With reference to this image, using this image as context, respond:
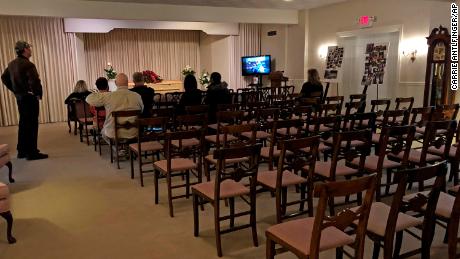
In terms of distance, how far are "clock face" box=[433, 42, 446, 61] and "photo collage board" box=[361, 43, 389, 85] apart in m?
1.26

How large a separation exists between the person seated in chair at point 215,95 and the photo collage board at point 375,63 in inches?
162

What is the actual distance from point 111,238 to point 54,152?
384 centimetres

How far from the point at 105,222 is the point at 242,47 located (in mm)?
9772

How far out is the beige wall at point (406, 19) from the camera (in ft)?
24.8

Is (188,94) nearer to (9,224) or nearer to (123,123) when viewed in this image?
(123,123)

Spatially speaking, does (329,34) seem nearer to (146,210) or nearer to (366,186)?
(146,210)

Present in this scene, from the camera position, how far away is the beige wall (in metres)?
7.56

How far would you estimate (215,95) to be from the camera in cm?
625

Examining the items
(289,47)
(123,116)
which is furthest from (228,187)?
(289,47)

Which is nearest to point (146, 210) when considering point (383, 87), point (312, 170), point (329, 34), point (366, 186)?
point (312, 170)

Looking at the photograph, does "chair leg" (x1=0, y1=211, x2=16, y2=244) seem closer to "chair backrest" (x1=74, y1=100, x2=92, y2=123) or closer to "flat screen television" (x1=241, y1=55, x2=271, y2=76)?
"chair backrest" (x1=74, y1=100, x2=92, y2=123)

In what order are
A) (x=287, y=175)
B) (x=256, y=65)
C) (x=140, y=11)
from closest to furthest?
(x=287, y=175) → (x=140, y=11) → (x=256, y=65)

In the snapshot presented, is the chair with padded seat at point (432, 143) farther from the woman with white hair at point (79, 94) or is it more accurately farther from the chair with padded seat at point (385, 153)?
the woman with white hair at point (79, 94)

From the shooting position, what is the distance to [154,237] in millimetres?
3209
